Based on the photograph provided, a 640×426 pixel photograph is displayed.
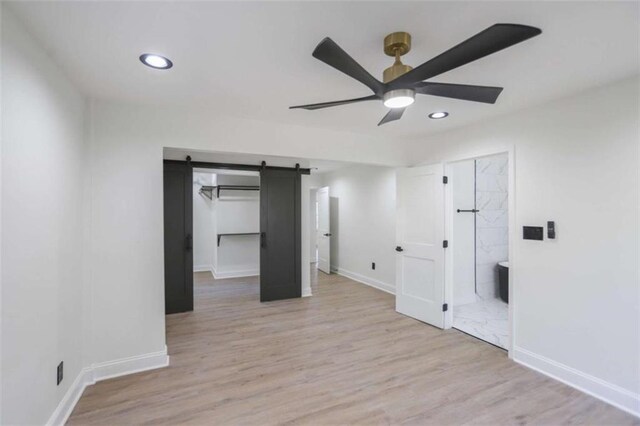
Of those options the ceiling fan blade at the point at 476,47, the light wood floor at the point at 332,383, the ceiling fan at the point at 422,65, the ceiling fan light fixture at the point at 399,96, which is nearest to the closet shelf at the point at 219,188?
the light wood floor at the point at 332,383

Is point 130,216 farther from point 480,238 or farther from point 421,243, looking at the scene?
point 480,238

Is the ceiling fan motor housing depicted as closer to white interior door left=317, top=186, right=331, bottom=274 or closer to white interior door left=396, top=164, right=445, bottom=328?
white interior door left=396, top=164, right=445, bottom=328

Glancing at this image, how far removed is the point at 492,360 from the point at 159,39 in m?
3.76

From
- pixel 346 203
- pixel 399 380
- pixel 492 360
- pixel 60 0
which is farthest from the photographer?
pixel 346 203

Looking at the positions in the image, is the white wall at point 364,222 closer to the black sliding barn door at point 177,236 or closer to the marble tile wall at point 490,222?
the marble tile wall at point 490,222

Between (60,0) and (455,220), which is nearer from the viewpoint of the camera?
(60,0)

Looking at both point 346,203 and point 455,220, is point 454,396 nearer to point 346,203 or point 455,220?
point 455,220

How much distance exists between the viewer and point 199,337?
3531mm

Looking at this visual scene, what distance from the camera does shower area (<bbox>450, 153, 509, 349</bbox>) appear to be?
465 cm

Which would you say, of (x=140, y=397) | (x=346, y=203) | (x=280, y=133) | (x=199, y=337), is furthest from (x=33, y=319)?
(x=346, y=203)

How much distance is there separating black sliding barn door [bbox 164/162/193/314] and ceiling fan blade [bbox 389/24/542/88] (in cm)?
356

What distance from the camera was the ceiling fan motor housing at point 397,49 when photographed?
166 cm

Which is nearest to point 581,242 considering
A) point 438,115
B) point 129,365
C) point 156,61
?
point 438,115

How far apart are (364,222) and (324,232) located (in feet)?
5.08
